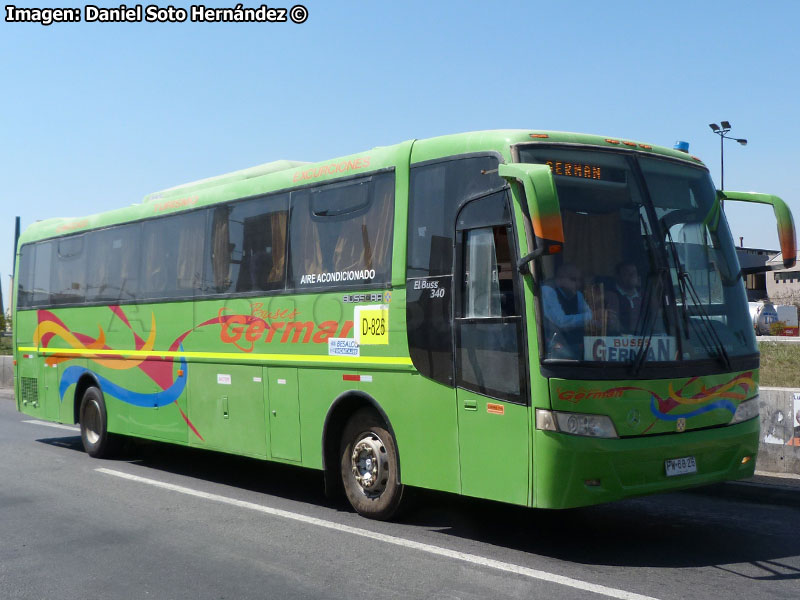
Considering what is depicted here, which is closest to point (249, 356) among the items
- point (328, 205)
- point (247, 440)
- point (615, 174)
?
point (247, 440)

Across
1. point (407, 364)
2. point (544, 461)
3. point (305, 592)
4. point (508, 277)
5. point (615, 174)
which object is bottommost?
point (305, 592)

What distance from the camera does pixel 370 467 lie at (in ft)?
28.4

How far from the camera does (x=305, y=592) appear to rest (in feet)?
19.9

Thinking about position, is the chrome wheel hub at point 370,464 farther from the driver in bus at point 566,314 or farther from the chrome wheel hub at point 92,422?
the chrome wheel hub at point 92,422

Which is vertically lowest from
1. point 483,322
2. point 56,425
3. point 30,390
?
point 56,425

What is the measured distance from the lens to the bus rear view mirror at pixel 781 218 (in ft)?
25.9

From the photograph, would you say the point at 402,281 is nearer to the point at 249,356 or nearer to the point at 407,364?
the point at 407,364

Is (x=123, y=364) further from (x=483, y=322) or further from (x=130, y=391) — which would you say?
(x=483, y=322)

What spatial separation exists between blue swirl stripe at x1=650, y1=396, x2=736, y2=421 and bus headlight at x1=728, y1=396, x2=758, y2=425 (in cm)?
7

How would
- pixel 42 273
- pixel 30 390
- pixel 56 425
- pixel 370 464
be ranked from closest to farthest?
pixel 370 464 → pixel 42 273 → pixel 30 390 → pixel 56 425

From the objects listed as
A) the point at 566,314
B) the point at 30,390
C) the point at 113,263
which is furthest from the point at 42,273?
the point at 566,314

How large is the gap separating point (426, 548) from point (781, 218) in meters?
4.22

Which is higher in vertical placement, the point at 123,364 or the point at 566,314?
the point at 566,314

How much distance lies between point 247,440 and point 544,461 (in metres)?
4.64
